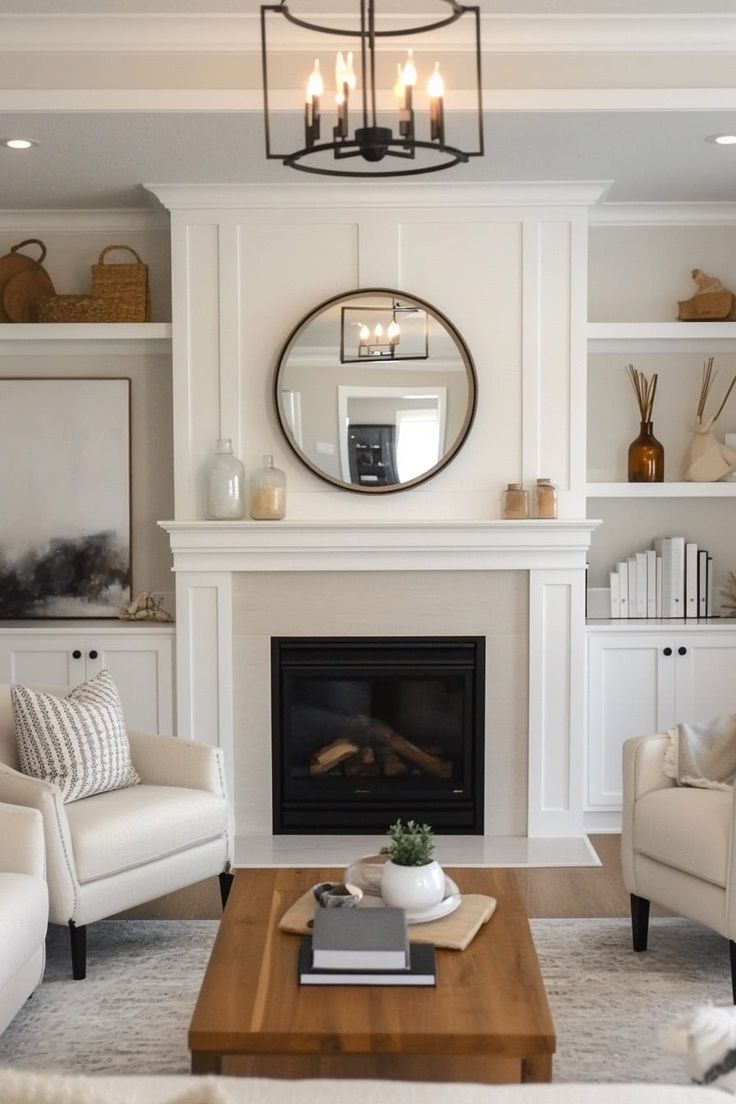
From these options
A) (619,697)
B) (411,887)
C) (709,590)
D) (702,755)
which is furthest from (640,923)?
(709,590)

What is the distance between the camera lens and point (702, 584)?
17.0 ft

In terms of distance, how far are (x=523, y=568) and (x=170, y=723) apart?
1.51 meters

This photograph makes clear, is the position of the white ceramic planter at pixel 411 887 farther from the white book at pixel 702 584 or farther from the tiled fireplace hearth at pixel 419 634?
the white book at pixel 702 584

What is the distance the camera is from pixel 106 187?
15.8ft

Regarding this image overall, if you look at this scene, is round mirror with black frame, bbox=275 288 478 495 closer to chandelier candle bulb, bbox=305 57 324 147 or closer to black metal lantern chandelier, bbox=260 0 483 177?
black metal lantern chandelier, bbox=260 0 483 177

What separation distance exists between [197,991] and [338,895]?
79cm

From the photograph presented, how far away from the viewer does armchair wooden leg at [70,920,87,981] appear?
11.5 feet

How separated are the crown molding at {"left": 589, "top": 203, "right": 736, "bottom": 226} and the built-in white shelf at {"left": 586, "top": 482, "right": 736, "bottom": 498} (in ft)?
3.64

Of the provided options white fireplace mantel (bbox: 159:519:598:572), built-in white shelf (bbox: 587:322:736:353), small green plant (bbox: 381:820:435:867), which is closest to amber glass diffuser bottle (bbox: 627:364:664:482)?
built-in white shelf (bbox: 587:322:736:353)

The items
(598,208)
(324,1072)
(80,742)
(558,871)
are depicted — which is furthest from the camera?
(598,208)

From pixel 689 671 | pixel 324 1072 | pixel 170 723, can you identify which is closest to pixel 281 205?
pixel 170 723

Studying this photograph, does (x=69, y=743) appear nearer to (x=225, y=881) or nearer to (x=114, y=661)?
(x=225, y=881)

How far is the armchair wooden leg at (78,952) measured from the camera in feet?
11.5

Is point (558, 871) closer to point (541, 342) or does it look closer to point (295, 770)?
point (295, 770)
